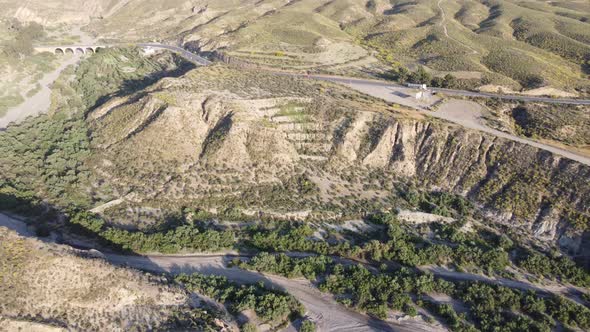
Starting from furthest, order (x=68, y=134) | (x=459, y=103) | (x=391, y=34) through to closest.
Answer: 1. (x=391, y=34)
2. (x=459, y=103)
3. (x=68, y=134)

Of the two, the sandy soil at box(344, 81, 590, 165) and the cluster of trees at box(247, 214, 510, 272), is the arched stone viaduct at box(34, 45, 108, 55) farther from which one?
the cluster of trees at box(247, 214, 510, 272)

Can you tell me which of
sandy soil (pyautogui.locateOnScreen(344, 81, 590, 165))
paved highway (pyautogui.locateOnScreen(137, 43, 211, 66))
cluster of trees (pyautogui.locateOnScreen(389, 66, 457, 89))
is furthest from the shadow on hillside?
cluster of trees (pyautogui.locateOnScreen(389, 66, 457, 89))

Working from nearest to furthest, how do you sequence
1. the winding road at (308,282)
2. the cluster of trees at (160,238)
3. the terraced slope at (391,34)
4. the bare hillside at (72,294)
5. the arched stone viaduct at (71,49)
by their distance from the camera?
the bare hillside at (72,294) < the winding road at (308,282) < the cluster of trees at (160,238) < the terraced slope at (391,34) < the arched stone viaduct at (71,49)

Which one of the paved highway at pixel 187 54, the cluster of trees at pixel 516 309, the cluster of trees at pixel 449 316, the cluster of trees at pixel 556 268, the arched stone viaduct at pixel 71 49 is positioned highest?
the arched stone viaduct at pixel 71 49

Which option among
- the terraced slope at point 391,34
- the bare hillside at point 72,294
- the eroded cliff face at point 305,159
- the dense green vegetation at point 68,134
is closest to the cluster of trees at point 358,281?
the eroded cliff face at point 305,159

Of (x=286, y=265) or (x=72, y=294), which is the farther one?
(x=286, y=265)

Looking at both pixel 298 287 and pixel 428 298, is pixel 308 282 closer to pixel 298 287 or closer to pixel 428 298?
pixel 298 287

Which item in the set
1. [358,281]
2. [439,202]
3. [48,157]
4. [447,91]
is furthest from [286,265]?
[447,91]

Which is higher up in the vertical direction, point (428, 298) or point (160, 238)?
point (160, 238)

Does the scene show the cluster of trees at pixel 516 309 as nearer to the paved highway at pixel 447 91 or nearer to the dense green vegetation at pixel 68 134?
the paved highway at pixel 447 91
